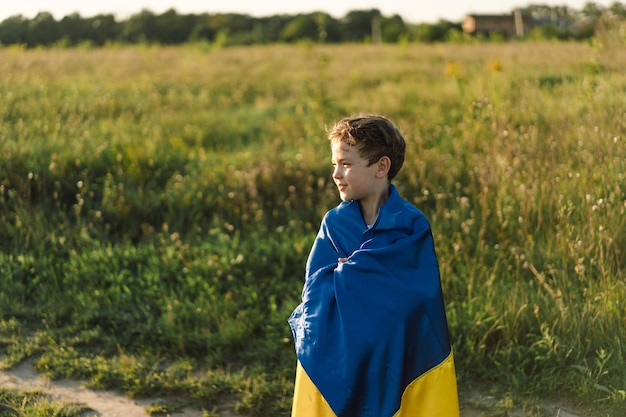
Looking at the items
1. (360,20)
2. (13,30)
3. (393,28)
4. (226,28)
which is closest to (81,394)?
(13,30)

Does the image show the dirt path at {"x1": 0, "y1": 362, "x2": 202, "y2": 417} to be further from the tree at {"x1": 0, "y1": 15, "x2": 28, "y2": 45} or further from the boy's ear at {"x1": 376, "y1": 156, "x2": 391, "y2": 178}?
the tree at {"x1": 0, "y1": 15, "x2": 28, "y2": 45}

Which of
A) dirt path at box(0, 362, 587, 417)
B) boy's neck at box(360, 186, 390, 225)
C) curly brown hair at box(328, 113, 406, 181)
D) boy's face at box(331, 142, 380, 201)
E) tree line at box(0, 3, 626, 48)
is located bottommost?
dirt path at box(0, 362, 587, 417)

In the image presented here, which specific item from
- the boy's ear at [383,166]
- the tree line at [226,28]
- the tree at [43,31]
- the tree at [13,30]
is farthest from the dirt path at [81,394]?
the tree at [43,31]

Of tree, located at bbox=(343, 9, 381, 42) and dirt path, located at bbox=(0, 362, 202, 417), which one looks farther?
tree, located at bbox=(343, 9, 381, 42)

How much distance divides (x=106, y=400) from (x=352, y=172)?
225cm

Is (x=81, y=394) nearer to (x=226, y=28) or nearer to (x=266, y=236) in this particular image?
(x=266, y=236)

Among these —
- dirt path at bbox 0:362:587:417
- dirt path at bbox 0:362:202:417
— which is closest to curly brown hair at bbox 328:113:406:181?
dirt path at bbox 0:362:587:417

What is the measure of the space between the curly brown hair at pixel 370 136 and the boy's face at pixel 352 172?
0.02 meters

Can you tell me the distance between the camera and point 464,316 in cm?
Result: 465

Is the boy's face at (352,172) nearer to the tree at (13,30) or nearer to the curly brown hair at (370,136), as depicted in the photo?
the curly brown hair at (370,136)

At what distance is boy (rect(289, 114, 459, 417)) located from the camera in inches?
Answer: 106

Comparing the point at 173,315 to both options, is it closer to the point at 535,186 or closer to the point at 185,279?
the point at 185,279

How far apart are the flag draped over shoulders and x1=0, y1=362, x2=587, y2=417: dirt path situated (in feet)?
4.72

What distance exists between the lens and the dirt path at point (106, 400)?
4090 millimetres
